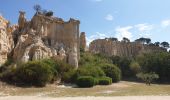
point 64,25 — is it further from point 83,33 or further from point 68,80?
point 83,33

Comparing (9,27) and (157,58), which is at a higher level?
(9,27)

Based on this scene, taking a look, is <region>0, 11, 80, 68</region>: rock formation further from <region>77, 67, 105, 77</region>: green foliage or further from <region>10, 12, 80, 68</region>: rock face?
<region>77, 67, 105, 77</region>: green foliage

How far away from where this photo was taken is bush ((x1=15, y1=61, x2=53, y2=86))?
44891 mm

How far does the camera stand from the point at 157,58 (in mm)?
78438

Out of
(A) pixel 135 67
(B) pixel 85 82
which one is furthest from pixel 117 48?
(B) pixel 85 82

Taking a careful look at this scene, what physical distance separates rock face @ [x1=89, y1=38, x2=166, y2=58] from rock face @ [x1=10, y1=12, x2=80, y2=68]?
48.2 meters

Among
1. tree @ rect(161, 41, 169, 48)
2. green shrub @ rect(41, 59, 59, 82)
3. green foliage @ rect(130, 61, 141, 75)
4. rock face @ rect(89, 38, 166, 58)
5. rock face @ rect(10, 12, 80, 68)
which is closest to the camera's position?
green shrub @ rect(41, 59, 59, 82)

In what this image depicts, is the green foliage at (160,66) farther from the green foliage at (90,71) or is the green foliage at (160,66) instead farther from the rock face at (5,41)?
the rock face at (5,41)

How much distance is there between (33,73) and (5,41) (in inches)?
471

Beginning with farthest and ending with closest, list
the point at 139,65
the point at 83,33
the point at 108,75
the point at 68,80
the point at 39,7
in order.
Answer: the point at 83,33 < the point at 139,65 < the point at 39,7 < the point at 108,75 < the point at 68,80

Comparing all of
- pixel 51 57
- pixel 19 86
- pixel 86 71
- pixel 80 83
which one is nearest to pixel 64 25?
pixel 51 57

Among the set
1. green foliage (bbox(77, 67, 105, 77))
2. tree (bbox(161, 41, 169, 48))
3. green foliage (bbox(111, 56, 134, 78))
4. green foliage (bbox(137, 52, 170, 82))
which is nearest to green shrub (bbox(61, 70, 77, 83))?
green foliage (bbox(77, 67, 105, 77))

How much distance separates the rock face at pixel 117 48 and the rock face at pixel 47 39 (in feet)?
158

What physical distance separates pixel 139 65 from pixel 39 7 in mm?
34745
